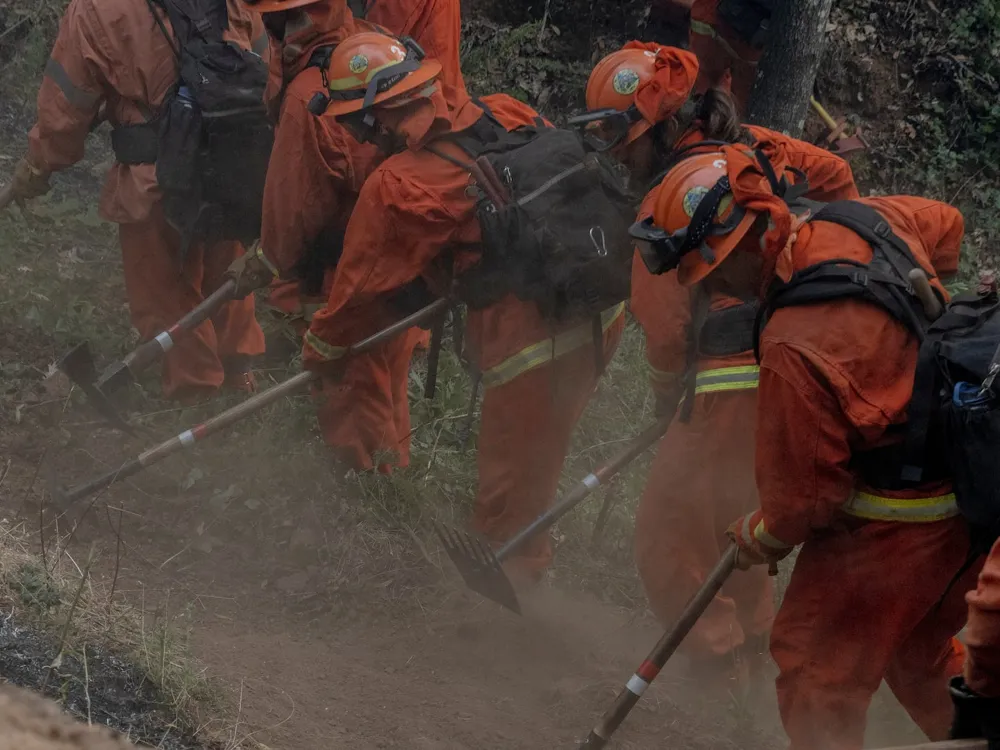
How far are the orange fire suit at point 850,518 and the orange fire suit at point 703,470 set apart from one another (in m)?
0.81

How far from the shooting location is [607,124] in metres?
4.12

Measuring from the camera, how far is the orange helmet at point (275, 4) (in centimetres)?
444

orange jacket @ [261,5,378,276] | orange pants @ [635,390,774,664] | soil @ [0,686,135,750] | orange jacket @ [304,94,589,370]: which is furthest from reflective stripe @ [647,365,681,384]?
soil @ [0,686,135,750]

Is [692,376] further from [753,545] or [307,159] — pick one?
[307,159]

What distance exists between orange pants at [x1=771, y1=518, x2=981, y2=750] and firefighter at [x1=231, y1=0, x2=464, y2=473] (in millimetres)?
2470

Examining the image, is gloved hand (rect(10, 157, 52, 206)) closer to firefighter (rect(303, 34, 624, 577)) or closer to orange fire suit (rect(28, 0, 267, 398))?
orange fire suit (rect(28, 0, 267, 398))

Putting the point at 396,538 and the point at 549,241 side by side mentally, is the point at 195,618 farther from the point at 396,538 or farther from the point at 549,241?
the point at 549,241

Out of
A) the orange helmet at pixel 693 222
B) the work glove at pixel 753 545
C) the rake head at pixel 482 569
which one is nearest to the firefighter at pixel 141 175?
the rake head at pixel 482 569

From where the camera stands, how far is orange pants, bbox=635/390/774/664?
396cm

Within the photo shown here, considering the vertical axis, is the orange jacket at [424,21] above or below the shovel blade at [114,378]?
above

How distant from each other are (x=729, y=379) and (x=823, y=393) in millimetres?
1120

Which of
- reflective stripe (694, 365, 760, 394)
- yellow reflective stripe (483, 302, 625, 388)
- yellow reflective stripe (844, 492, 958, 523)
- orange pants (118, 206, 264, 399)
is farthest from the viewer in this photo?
orange pants (118, 206, 264, 399)

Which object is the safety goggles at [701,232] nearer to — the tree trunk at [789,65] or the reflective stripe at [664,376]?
the reflective stripe at [664,376]

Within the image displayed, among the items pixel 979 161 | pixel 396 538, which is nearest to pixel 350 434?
pixel 396 538
